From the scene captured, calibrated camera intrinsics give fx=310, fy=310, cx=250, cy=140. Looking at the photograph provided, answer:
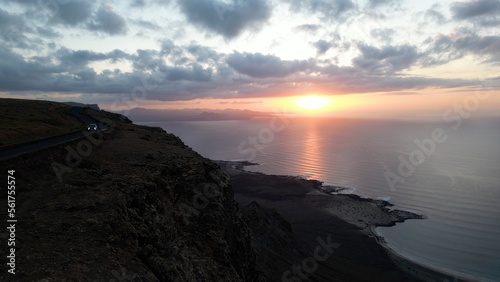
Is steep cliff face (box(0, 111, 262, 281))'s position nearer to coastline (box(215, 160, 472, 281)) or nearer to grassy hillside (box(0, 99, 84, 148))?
grassy hillside (box(0, 99, 84, 148))

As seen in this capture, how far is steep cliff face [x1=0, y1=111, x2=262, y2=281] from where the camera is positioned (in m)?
14.3

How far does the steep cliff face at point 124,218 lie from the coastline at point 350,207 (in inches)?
1191

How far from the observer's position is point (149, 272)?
15062 mm

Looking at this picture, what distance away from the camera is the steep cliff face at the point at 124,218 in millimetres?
14258

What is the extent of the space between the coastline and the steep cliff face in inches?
1191

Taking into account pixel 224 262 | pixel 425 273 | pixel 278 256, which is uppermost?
pixel 224 262

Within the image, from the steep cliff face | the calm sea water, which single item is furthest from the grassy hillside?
the calm sea water

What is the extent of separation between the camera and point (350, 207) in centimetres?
8531

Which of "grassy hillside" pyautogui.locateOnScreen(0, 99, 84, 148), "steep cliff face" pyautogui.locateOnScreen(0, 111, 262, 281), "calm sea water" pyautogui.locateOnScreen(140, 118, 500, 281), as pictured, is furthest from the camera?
"calm sea water" pyautogui.locateOnScreen(140, 118, 500, 281)

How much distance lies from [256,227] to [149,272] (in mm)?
37707

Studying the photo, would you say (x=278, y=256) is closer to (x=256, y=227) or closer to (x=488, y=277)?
(x=256, y=227)

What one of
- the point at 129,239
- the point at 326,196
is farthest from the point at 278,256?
the point at 326,196

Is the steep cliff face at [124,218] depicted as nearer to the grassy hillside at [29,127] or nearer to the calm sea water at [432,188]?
the grassy hillside at [29,127]

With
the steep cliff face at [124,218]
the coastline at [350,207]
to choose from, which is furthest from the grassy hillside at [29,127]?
the coastline at [350,207]
